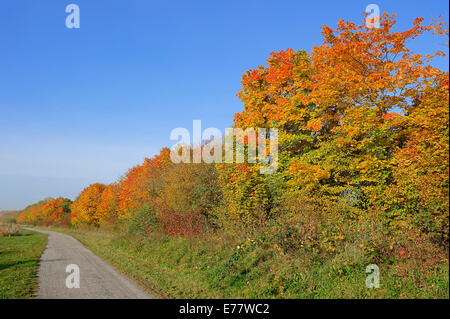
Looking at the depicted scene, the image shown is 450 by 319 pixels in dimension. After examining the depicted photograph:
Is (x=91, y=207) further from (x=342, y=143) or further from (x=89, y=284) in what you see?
(x=342, y=143)

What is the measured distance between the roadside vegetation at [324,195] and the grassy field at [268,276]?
47mm

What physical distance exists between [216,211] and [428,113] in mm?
12433

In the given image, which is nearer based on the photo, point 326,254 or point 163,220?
point 326,254

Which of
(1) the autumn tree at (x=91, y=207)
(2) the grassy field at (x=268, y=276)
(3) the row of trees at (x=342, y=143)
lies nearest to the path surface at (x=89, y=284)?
(2) the grassy field at (x=268, y=276)

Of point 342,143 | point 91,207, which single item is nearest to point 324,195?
point 342,143

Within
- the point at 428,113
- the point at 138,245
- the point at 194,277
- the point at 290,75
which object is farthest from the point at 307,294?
the point at 138,245

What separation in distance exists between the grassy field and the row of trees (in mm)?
1740

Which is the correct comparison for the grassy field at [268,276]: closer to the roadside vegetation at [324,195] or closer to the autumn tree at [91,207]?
the roadside vegetation at [324,195]

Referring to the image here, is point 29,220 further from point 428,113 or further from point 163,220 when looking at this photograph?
point 428,113

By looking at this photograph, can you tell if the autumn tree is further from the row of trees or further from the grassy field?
the grassy field

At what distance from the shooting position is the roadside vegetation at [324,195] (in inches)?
384

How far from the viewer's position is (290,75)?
779 inches

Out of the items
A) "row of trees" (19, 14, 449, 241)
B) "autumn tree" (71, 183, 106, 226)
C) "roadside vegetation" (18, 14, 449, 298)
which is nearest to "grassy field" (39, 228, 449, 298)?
"roadside vegetation" (18, 14, 449, 298)
